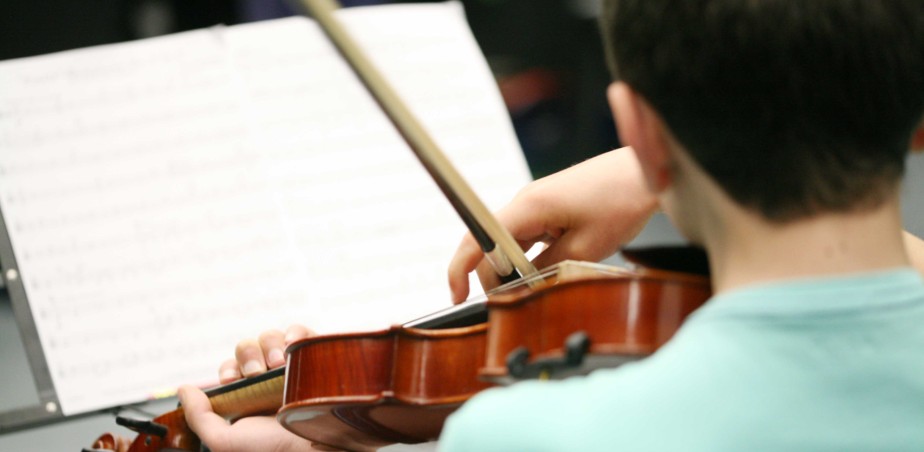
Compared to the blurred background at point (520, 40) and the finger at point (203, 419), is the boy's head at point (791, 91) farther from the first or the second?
the blurred background at point (520, 40)

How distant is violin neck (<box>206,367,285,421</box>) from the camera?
1005mm

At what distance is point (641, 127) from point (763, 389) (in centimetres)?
18

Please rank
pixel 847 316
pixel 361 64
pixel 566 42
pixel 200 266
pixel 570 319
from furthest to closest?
pixel 566 42
pixel 200 266
pixel 361 64
pixel 570 319
pixel 847 316

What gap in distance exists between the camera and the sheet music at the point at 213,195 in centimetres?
118

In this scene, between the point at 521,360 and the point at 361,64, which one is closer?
the point at 521,360

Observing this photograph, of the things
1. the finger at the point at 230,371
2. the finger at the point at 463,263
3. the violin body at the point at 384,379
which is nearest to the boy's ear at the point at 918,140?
the violin body at the point at 384,379

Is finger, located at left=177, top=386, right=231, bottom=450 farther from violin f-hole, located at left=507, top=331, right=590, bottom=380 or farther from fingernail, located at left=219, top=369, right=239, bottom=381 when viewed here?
violin f-hole, located at left=507, top=331, right=590, bottom=380

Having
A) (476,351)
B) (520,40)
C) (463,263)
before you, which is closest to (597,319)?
(476,351)

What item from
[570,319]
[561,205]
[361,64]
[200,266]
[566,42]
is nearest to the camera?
[570,319]

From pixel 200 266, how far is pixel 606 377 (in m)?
0.74

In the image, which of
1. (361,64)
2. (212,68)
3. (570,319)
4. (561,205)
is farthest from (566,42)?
(570,319)

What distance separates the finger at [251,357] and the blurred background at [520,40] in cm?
77

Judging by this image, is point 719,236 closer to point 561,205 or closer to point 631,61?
point 631,61

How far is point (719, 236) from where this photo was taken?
Result: 2.04 ft
